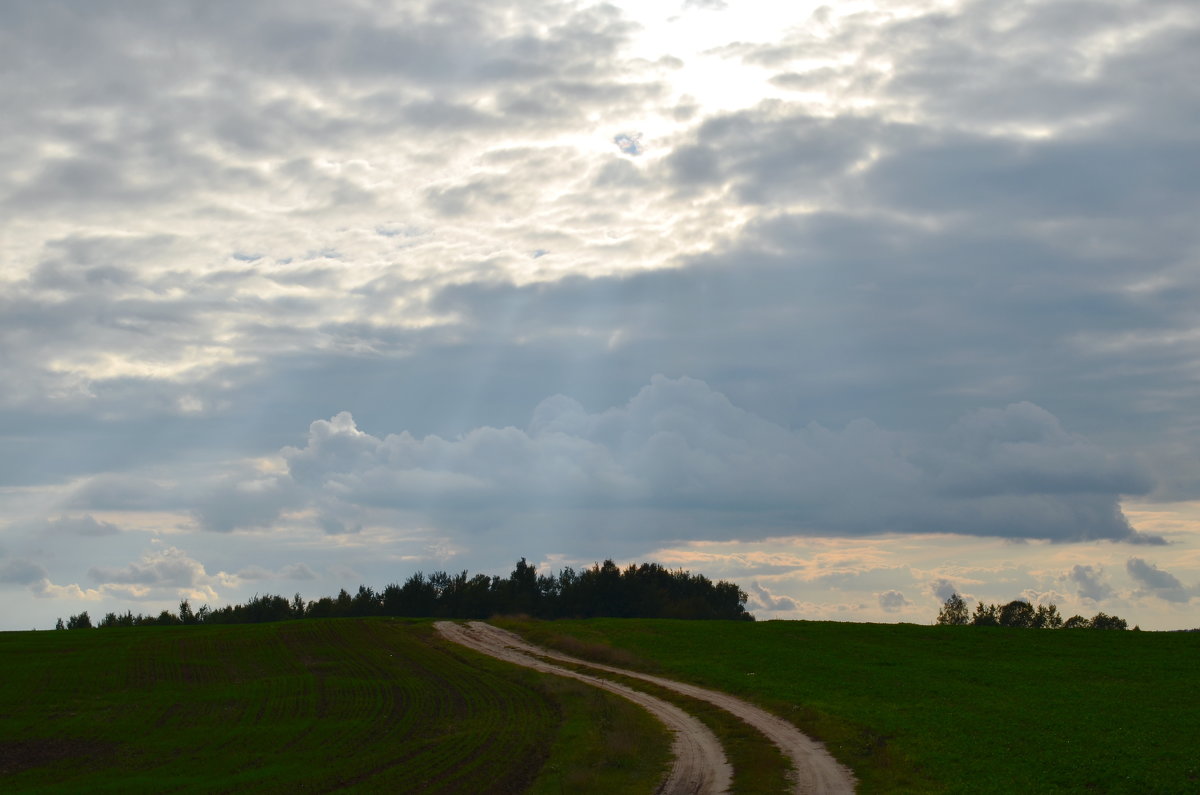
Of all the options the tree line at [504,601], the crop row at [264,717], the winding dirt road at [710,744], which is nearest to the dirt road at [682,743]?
the winding dirt road at [710,744]

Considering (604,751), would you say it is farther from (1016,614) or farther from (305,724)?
(1016,614)

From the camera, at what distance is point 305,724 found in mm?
45562

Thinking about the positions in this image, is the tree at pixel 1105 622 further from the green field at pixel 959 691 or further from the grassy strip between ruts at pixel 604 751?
the grassy strip between ruts at pixel 604 751

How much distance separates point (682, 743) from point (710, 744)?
3.75 feet

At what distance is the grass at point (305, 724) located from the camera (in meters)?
33.6

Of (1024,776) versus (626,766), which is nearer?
(1024,776)

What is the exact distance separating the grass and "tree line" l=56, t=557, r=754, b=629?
2744 inches

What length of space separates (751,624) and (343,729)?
60.3 m

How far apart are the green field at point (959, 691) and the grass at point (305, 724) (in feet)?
29.4

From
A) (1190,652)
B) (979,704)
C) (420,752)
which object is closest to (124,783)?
(420,752)

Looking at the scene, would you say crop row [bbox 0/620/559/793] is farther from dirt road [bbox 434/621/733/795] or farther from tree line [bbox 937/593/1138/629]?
tree line [bbox 937/593/1138/629]

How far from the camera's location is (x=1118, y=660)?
70.4m

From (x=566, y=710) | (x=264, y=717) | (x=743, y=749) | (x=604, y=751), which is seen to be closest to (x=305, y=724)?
(x=264, y=717)

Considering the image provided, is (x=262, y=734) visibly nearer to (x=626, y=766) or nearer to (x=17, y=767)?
(x=17, y=767)
